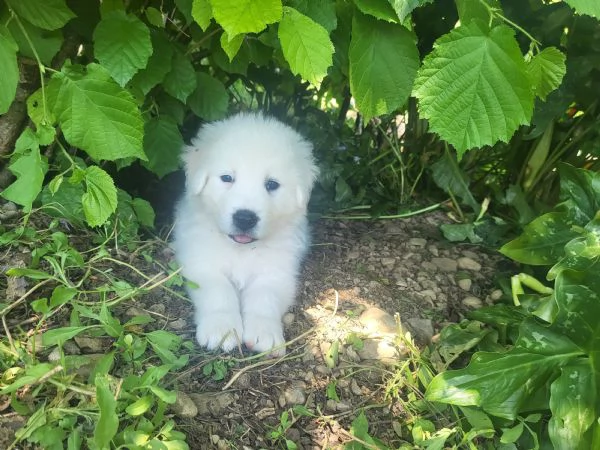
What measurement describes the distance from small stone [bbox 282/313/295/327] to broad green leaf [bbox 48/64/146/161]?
93 centimetres

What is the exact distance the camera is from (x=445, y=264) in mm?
2785

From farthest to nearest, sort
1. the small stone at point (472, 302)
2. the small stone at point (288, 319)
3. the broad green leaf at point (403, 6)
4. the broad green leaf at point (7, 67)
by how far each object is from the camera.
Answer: the small stone at point (472, 302), the small stone at point (288, 319), the broad green leaf at point (7, 67), the broad green leaf at point (403, 6)

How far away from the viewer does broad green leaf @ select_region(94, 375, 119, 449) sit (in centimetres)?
136

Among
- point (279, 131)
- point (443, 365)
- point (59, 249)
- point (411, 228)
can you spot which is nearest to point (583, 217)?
point (443, 365)

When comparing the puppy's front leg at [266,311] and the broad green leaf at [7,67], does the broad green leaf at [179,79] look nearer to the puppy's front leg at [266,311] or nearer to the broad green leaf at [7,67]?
the broad green leaf at [7,67]

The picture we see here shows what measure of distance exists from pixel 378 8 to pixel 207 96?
3.46 ft

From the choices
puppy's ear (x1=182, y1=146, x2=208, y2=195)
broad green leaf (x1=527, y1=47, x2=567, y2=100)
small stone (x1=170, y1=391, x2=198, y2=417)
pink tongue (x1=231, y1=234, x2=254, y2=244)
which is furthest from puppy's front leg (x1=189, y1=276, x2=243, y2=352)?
broad green leaf (x1=527, y1=47, x2=567, y2=100)

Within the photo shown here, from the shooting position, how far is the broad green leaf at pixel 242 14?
1.41 metres

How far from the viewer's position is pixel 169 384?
179 centimetres

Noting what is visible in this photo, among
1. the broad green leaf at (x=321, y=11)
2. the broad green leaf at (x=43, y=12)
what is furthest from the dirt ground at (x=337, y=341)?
the broad green leaf at (x=321, y=11)

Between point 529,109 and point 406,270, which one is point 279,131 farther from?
point 529,109

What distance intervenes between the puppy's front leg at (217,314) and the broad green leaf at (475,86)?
3.42 ft

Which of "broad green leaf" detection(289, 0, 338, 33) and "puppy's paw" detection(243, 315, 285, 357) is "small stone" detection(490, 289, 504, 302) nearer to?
"puppy's paw" detection(243, 315, 285, 357)

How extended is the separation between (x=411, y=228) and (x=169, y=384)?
1.72 metres
